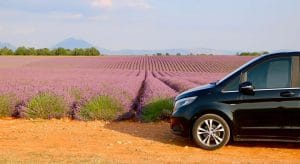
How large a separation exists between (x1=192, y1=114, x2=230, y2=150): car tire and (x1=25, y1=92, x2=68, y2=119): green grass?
5024mm

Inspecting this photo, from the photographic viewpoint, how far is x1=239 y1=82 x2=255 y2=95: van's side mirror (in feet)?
30.1

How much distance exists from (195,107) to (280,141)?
4.99 feet

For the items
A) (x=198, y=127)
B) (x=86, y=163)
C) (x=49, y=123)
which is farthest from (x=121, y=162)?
(x=49, y=123)

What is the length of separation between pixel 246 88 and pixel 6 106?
23.3 feet

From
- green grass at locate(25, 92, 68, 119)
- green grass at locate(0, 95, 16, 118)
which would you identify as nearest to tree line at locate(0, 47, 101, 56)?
green grass at locate(0, 95, 16, 118)

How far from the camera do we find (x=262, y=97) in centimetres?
913

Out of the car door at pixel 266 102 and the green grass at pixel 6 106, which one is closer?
the car door at pixel 266 102

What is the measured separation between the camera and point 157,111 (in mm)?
13078

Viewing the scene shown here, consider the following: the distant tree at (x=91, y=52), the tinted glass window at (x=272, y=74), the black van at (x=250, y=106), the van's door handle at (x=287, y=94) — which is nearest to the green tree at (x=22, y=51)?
the distant tree at (x=91, y=52)

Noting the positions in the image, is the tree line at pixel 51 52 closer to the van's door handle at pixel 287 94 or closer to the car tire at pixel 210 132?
the car tire at pixel 210 132

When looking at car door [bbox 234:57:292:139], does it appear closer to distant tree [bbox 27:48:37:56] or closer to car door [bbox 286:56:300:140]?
car door [bbox 286:56:300:140]

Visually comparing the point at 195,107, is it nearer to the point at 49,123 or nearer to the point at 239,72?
the point at 239,72

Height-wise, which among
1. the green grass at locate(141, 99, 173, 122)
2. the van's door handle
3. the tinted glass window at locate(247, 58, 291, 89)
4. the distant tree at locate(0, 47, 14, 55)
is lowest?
the green grass at locate(141, 99, 173, 122)

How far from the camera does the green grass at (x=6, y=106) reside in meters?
13.9
